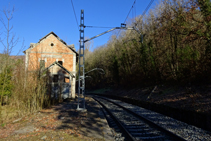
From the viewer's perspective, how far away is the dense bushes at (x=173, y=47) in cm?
1461

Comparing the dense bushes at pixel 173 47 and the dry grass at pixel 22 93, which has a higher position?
the dense bushes at pixel 173 47

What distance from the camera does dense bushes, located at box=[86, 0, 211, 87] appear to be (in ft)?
47.9

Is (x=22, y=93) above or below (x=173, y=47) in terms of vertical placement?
below

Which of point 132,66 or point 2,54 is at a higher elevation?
point 132,66

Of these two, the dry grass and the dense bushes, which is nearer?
the dry grass

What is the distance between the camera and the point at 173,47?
21.0 meters

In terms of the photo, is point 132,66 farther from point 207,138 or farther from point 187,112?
point 207,138

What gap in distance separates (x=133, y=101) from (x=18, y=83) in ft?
42.5

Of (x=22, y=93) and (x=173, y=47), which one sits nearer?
(x=22, y=93)

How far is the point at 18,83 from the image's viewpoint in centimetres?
1123

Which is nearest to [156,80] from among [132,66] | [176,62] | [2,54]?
[176,62]

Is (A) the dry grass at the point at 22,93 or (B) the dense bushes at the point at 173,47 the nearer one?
(A) the dry grass at the point at 22,93

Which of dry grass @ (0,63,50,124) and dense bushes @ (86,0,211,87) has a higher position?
dense bushes @ (86,0,211,87)

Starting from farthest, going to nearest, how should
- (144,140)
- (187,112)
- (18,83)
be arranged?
(18,83) < (187,112) < (144,140)
